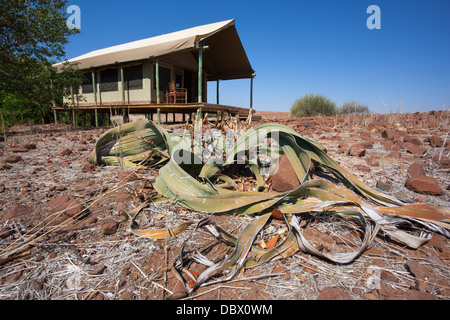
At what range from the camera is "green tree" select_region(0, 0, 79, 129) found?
5.62m

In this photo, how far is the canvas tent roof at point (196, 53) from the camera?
21.2ft

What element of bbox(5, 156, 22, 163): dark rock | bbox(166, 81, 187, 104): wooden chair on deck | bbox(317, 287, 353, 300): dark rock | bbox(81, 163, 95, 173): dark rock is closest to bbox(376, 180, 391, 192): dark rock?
bbox(317, 287, 353, 300): dark rock

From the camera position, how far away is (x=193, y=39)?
20.0ft

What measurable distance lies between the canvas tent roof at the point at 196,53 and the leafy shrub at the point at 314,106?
4.60 m

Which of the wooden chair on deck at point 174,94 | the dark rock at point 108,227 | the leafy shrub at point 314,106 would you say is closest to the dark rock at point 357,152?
the dark rock at point 108,227

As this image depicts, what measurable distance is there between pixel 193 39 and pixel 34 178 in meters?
5.56

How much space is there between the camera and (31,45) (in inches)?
234

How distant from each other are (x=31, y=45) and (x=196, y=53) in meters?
5.85

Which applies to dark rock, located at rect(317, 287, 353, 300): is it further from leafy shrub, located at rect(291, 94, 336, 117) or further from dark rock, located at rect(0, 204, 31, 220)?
leafy shrub, located at rect(291, 94, 336, 117)

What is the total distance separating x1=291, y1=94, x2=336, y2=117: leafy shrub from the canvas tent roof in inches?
181

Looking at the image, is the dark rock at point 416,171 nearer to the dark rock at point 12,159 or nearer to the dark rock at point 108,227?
the dark rock at point 108,227

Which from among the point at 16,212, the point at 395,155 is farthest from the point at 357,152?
the point at 16,212
